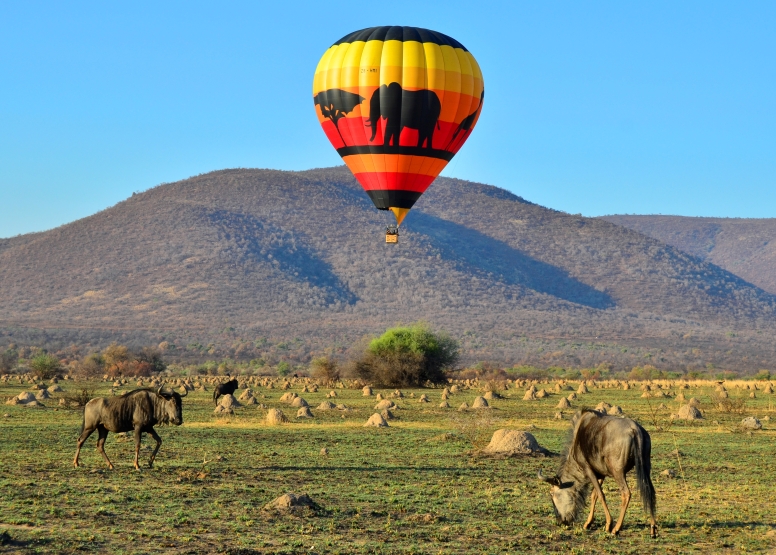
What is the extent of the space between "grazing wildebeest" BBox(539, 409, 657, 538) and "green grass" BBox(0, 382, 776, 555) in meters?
0.33

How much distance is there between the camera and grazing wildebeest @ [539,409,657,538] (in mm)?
13281

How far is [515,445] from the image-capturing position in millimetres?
22672

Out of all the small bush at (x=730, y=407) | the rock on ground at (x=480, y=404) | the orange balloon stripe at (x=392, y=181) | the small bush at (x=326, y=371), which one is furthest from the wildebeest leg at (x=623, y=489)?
the small bush at (x=326, y=371)

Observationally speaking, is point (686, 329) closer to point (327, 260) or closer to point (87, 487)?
point (327, 260)

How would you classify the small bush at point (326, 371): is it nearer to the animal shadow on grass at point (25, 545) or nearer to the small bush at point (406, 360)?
the small bush at point (406, 360)

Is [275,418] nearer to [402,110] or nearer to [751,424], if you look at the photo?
[402,110]

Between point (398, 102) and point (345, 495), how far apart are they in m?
19.7

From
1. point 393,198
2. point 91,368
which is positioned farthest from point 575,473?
point 91,368

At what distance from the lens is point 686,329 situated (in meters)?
135

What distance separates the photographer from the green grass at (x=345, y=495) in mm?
13211

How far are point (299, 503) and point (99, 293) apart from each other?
119041mm

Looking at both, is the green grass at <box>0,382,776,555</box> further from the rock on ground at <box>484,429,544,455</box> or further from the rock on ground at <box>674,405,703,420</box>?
the rock on ground at <box>674,405,703,420</box>

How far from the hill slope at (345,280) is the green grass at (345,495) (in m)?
79.1

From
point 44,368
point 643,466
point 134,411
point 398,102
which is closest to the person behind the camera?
point 643,466
